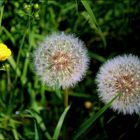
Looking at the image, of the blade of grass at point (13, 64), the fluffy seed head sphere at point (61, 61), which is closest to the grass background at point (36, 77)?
the blade of grass at point (13, 64)

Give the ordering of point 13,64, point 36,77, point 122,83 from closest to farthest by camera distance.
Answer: point 122,83, point 13,64, point 36,77

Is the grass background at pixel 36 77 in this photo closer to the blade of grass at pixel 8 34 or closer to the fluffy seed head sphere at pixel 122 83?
the blade of grass at pixel 8 34

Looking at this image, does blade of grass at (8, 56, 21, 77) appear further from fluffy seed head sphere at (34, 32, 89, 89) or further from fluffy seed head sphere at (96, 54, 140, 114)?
fluffy seed head sphere at (96, 54, 140, 114)

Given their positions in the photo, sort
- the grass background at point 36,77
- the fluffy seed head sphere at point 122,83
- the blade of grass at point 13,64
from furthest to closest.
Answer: the blade of grass at point 13,64, the grass background at point 36,77, the fluffy seed head sphere at point 122,83

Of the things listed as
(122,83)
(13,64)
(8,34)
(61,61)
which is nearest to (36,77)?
(13,64)

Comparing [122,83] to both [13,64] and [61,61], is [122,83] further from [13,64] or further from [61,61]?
[13,64]

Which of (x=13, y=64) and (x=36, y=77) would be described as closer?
(x=13, y=64)

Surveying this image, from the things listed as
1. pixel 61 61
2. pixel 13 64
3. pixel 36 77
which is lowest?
pixel 36 77

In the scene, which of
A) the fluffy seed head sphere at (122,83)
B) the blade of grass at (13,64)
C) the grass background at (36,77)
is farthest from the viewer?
the blade of grass at (13,64)
